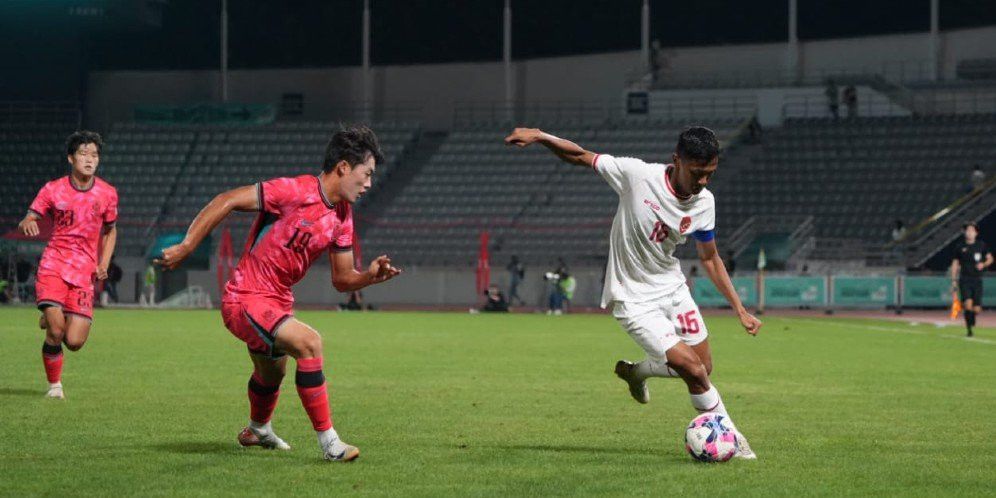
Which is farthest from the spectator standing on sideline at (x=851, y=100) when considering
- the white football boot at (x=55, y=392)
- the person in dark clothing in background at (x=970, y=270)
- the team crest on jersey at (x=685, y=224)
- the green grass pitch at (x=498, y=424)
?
the team crest on jersey at (x=685, y=224)

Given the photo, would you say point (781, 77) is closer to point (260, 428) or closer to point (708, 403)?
point (708, 403)

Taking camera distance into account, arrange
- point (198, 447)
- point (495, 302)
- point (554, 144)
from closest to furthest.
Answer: point (554, 144)
point (198, 447)
point (495, 302)

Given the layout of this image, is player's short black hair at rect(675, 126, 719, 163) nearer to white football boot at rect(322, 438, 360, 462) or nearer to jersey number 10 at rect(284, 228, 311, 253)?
jersey number 10 at rect(284, 228, 311, 253)

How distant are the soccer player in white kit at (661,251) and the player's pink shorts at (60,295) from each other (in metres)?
6.13

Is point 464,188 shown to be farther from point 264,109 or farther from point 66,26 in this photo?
point 66,26

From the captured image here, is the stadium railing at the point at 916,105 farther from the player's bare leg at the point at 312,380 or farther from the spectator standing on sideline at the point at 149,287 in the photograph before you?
the player's bare leg at the point at 312,380

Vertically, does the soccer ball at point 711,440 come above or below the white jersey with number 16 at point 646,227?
below

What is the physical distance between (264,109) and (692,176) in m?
51.1

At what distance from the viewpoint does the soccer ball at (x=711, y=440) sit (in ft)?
31.7

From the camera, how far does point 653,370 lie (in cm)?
1093

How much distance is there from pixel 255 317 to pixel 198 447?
4.77 ft

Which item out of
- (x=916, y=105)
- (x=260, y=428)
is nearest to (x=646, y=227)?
(x=260, y=428)

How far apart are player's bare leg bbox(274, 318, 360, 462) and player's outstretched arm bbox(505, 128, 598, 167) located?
187cm

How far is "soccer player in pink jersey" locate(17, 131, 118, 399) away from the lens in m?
14.1
